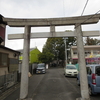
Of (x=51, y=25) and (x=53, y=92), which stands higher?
(x=51, y=25)

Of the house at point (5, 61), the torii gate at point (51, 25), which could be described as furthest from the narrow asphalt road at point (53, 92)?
the house at point (5, 61)

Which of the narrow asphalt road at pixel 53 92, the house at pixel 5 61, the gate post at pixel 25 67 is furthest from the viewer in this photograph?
the house at pixel 5 61

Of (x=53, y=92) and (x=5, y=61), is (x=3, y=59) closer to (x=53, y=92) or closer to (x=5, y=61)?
(x=5, y=61)

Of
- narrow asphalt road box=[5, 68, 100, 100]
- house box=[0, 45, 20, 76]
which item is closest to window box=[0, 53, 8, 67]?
house box=[0, 45, 20, 76]

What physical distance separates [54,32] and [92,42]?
41261 mm

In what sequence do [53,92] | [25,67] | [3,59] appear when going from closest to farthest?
[25,67] < [53,92] < [3,59]

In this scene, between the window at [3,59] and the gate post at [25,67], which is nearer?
the gate post at [25,67]

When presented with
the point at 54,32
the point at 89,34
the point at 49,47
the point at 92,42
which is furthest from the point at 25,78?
the point at 92,42

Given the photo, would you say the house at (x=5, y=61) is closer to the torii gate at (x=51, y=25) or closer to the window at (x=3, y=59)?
the window at (x=3, y=59)

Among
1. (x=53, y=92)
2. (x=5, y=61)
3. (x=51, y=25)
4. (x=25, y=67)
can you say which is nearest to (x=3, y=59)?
(x=5, y=61)

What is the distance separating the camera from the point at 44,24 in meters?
6.21

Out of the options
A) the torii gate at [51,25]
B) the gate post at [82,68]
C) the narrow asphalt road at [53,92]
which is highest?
the torii gate at [51,25]

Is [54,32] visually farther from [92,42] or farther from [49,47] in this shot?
[92,42]

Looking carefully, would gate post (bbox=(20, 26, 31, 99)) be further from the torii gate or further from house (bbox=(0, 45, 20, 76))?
house (bbox=(0, 45, 20, 76))
